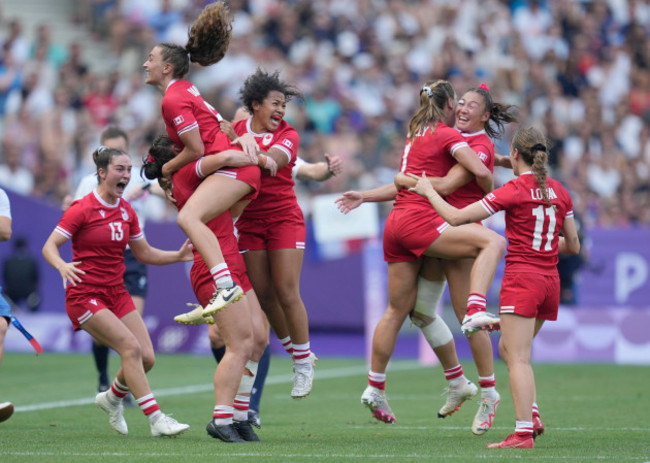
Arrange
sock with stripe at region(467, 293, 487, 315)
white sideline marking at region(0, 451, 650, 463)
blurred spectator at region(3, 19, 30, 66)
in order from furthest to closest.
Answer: blurred spectator at region(3, 19, 30, 66) < sock with stripe at region(467, 293, 487, 315) < white sideline marking at region(0, 451, 650, 463)

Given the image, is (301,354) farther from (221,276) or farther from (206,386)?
(206,386)

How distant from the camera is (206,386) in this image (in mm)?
12867

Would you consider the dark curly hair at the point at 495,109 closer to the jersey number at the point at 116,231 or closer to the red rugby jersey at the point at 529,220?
the red rugby jersey at the point at 529,220

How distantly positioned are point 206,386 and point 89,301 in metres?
4.69

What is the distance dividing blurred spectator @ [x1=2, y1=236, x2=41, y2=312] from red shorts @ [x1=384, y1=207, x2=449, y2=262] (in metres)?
9.22

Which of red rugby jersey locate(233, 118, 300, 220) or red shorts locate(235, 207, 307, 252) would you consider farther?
red shorts locate(235, 207, 307, 252)

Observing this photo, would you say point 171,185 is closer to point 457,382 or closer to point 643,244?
point 457,382

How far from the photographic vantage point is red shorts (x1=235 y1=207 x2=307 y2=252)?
8531mm

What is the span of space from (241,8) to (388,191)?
13.7 metres

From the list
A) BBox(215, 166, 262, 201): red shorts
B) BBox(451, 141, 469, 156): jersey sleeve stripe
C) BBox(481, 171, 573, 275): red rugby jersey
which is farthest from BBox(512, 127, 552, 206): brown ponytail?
BBox(215, 166, 262, 201): red shorts

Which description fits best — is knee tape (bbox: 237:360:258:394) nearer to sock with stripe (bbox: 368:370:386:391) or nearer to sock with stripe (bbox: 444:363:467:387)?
sock with stripe (bbox: 368:370:386:391)

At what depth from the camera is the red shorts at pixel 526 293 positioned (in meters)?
7.46

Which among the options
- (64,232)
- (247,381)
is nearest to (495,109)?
(247,381)

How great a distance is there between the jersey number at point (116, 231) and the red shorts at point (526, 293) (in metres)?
2.95
